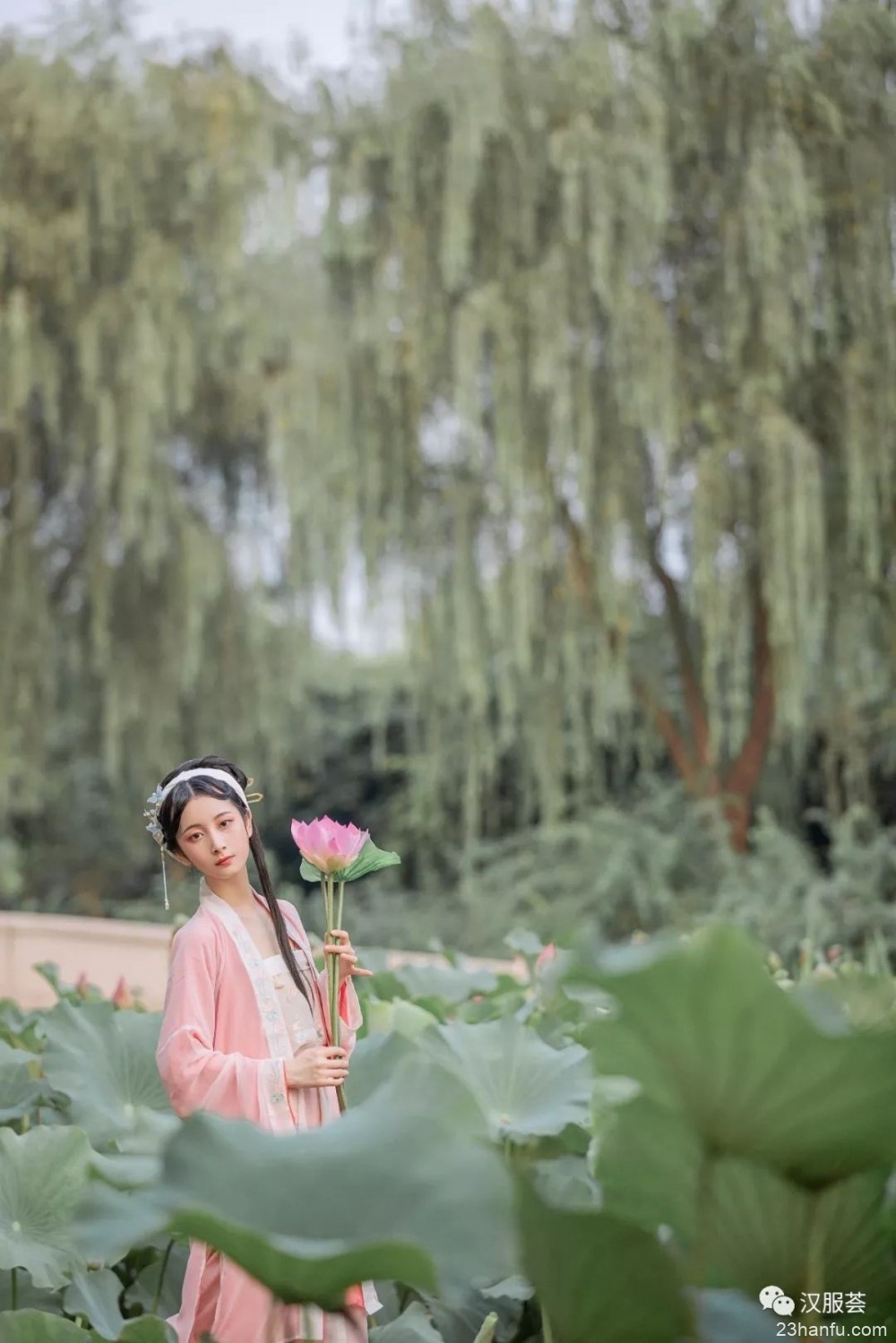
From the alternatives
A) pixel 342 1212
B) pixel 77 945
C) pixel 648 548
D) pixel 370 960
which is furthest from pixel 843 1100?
pixel 648 548

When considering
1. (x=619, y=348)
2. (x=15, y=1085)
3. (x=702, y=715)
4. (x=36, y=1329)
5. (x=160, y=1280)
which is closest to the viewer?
(x=36, y=1329)

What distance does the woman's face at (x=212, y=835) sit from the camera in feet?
3.23

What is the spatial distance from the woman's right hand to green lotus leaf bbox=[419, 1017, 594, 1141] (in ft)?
0.24

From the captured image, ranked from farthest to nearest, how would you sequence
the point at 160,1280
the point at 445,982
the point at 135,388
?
the point at 135,388, the point at 445,982, the point at 160,1280

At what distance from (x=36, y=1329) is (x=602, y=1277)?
1.21 feet

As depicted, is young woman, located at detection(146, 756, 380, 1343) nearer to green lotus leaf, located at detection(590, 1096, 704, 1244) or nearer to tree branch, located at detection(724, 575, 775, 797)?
green lotus leaf, located at detection(590, 1096, 704, 1244)

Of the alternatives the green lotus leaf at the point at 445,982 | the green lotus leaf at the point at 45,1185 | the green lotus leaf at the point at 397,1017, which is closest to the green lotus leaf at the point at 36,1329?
the green lotus leaf at the point at 45,1185

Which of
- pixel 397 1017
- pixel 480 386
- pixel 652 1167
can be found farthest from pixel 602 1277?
pixel 480 386

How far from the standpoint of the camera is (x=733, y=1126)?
1.25ft

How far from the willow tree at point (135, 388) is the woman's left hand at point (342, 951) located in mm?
4502

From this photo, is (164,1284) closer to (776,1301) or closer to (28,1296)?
(28,1296)

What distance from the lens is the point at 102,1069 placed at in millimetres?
1066

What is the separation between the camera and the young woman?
2.80 ft

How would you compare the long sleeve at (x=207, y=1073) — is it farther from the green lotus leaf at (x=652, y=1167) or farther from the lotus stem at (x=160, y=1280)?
the green lotus leaf at (x=652, y=1167)
